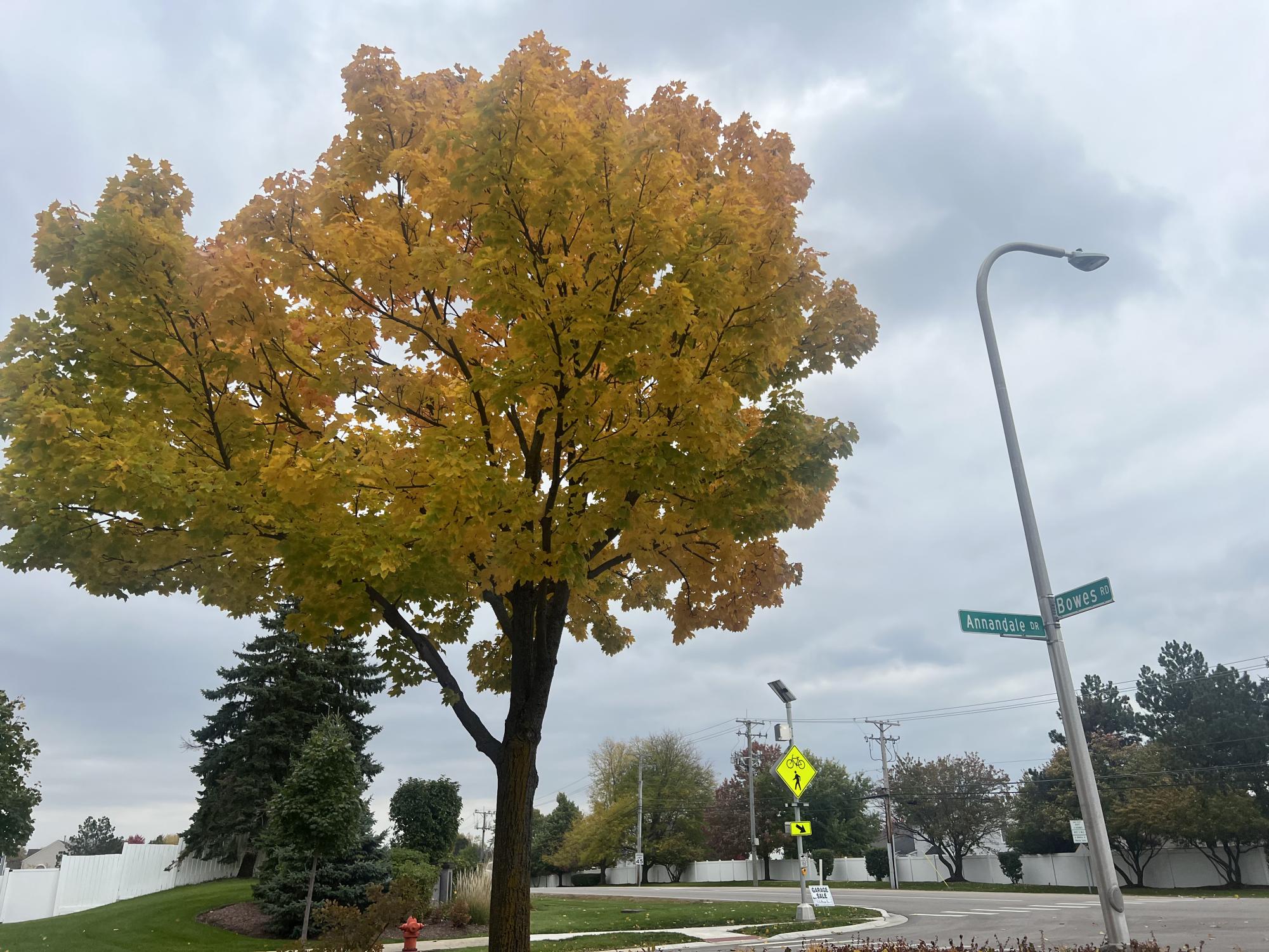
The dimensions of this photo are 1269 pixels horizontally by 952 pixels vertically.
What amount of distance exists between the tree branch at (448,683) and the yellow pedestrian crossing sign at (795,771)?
11.7 metres

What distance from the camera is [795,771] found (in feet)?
60.8

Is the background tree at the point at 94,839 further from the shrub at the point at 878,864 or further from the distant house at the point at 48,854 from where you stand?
the shrub at the point at 878,864

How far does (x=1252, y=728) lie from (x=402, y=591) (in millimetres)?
47202

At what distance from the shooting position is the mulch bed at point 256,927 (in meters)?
18.5

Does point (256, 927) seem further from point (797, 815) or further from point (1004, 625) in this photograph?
point (1004, 625)

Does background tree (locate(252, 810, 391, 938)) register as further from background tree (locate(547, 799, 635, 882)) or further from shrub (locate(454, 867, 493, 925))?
background tree (locate(547, 799, 635, 882))

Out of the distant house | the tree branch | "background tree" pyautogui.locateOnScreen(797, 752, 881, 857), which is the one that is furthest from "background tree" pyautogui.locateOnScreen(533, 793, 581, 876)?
the tree branch

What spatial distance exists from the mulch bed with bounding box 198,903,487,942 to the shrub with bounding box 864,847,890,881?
39989mm

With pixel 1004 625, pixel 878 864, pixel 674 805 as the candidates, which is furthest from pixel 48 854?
pixel 1004 625

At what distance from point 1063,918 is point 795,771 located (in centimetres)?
718

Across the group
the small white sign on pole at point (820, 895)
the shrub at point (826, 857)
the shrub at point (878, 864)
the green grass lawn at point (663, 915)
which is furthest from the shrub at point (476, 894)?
the shrub at point (826, 857)

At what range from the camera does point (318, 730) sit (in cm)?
1784

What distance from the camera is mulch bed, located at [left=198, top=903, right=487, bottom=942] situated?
60.7 feet

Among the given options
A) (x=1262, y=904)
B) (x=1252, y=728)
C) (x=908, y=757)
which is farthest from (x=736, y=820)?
(x=1262, y=904)
